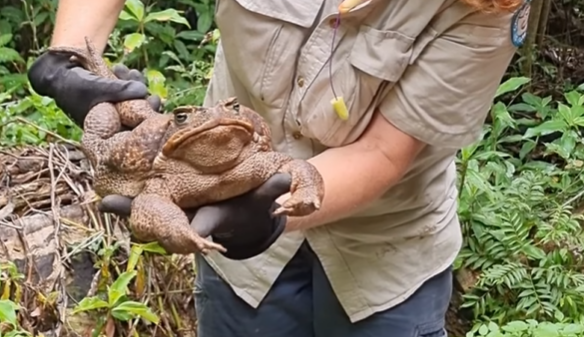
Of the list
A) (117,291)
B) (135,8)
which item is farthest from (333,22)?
(135,8)

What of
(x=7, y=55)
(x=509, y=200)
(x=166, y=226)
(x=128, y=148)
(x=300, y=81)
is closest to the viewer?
(x=166, y=226)

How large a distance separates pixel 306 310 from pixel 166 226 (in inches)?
26.8

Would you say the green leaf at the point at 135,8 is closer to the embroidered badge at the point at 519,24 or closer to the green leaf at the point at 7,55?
the green leaf at the point at 7,55

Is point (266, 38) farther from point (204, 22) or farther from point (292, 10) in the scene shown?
point (204, 22)

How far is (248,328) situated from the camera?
1750mm

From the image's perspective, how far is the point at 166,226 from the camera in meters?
1.11

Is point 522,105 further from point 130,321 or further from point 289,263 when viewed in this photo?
point 289,263

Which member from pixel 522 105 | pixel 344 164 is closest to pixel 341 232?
pixel 344 164

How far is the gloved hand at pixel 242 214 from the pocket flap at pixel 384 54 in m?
0.29

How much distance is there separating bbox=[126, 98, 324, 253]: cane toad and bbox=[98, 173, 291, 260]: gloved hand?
11 mm

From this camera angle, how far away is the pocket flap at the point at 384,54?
4.62 ft

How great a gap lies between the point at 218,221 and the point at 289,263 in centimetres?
51

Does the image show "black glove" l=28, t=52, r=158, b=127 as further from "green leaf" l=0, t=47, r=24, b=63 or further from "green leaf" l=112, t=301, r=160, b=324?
"green leaf" l=0, t=47, r=24, b=63

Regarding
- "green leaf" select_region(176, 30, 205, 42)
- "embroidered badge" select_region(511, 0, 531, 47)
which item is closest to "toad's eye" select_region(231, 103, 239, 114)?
"embroidered badge" select_region(511, 0, 531, 47)
